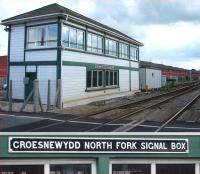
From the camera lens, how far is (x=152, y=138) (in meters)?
6.41

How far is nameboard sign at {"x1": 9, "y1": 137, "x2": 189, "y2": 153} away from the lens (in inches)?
249

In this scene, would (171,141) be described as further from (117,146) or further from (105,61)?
(105,61)

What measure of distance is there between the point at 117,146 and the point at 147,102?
2.08m

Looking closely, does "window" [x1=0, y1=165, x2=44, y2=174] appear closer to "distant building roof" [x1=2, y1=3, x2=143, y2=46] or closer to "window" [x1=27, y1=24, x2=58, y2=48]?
"window" [x1=27, y1=24, x2=58, y2=48]

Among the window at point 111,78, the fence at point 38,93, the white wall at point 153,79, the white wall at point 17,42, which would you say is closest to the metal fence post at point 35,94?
the fence at point 38,93

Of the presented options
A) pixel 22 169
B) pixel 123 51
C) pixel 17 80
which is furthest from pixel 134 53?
pixel 22 169

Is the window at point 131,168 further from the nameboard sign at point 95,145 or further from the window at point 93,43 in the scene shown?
the window at point 93,43

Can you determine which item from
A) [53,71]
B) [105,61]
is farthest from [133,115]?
[53,71]

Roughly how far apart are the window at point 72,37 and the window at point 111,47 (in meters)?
0.49

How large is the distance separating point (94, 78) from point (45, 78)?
0.81 meters

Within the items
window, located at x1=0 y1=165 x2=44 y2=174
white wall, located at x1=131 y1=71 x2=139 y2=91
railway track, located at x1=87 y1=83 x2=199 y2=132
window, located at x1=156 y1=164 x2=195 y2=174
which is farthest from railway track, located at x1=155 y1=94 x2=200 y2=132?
window, located at x1=0 y1=165 x2=44 y2=174

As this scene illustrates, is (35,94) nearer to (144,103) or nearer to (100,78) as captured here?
(100,78)

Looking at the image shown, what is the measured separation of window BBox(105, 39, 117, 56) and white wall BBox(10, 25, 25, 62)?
139cm

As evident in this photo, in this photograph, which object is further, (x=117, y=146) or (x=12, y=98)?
(x=12, y=98)
